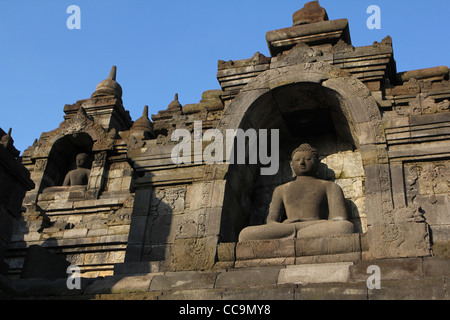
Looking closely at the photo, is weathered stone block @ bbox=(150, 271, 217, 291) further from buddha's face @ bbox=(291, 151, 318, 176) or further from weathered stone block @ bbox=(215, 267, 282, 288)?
buddha's face @ bbox=(291, 151, 318, 176)

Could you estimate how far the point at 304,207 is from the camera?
37.8 feet

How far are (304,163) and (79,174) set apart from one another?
941cm

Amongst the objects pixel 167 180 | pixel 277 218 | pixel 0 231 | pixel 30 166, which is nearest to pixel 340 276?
pixel 277 218

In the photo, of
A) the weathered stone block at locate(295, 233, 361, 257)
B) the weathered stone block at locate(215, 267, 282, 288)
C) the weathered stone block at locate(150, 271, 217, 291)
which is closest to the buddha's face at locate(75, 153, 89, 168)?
the weathered stone block at locate(150, 271, 217, 291)

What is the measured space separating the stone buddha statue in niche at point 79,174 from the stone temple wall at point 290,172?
2.72 meters

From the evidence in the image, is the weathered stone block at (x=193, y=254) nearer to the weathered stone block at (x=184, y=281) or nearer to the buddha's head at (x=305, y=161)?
the weathered stone block at (x=184, y=281)

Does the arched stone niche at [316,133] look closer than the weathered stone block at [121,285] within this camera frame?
No

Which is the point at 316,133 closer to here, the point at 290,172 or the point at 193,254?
the point at 290,172

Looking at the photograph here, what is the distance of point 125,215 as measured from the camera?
50.1 feet

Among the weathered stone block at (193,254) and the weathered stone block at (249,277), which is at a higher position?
the weathered stone block at (193,254)

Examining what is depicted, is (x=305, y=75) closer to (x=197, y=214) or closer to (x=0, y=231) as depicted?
(x=197, y=214)

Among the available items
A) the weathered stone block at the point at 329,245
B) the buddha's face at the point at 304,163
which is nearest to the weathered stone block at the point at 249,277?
the weathered stone block at the point at 329,245

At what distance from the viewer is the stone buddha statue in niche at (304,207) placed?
10.5 m

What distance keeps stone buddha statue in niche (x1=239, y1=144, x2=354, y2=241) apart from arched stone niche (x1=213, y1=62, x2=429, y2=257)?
64cm
